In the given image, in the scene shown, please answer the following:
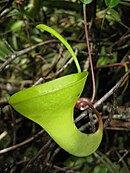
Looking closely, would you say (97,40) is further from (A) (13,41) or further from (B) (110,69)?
(A) (13,41)

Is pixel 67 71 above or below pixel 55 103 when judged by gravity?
below

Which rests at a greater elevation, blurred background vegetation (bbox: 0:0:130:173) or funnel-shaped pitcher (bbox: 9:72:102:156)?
funnel-shaped pitcher (bbox: 9:72:102:156)

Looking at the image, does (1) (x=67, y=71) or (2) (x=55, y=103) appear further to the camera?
(1) (x=67, y=71)

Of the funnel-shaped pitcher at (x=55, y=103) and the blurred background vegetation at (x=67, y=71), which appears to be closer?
the funnel-shaped pitcher at (x=55, y=103)

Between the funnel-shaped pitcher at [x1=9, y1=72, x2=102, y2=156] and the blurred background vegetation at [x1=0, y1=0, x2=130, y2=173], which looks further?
the blurred background vegetation at [x1=0, y1=0, x2=130, y2=173]

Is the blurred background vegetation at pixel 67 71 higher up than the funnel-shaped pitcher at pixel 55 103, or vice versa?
the funnel-shaped pitcher at pixel 55 103
